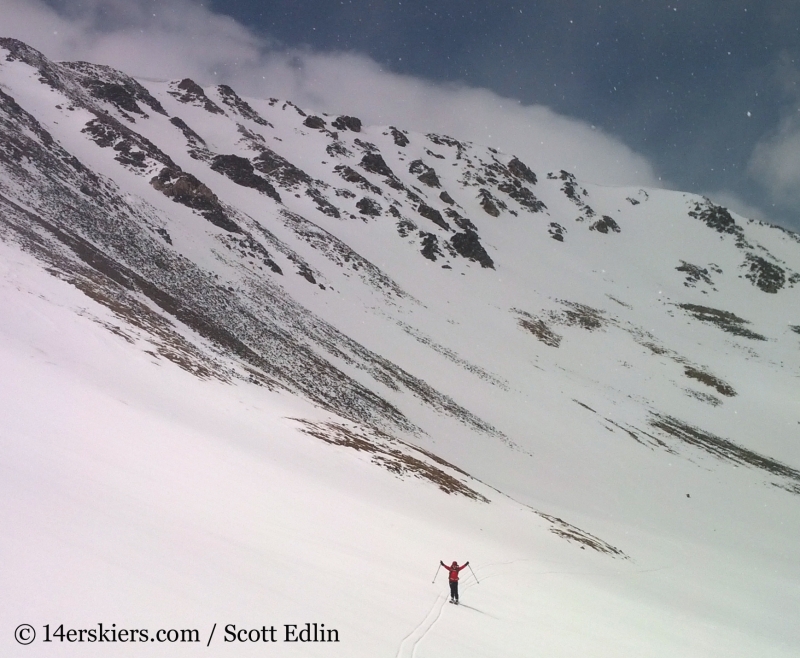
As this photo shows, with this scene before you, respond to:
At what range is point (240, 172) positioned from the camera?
77.8 metres

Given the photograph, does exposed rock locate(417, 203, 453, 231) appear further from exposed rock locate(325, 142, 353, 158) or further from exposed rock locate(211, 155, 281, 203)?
exposed rock locate(211, 155, 281, 203)

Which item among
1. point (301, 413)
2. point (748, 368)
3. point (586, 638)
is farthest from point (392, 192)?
point (586, 638)

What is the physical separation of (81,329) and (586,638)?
18.1 meters

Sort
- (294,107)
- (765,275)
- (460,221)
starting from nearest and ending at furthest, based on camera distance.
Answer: (460,221)
(765,275)
(294,107)

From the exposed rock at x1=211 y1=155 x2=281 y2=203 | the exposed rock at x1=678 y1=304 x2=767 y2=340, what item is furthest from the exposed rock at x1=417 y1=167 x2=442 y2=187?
the exposed rock at x1=678 y1=304 x2=767 y2=340

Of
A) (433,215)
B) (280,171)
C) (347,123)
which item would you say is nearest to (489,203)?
(433,215)

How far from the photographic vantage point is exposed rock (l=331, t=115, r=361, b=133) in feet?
446

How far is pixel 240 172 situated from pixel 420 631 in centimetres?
8015

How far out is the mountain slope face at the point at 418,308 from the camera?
94.4 feet

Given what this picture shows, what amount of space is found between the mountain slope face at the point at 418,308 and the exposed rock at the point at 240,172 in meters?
0.32

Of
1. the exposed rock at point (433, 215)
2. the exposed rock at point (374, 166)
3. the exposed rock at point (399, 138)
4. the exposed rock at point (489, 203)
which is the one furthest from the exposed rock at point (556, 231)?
the exposed rock at point (399, 138)

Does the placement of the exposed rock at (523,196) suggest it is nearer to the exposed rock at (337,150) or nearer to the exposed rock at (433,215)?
the exposed rock at (433,215)

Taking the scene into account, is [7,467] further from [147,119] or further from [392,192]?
[392,192]

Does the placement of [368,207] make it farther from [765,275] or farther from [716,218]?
[716,218]
